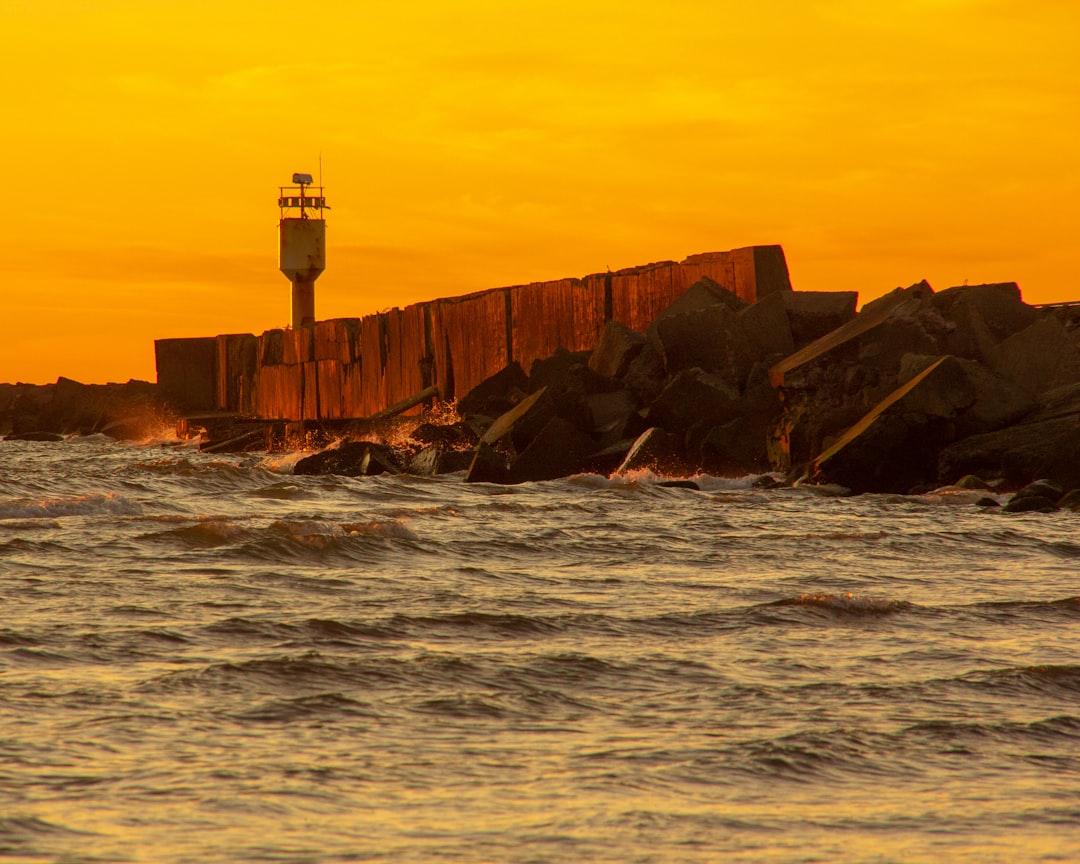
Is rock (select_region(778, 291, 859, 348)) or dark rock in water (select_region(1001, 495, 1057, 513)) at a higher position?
rock (select_region(778, 291, 859, 348))

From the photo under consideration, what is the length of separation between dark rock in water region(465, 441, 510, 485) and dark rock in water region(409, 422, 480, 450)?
3.29m

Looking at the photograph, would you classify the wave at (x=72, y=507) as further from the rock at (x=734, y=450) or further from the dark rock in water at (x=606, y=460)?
the rock at (x=734, y=450)

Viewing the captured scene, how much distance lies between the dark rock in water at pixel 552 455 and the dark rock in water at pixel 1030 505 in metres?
5.82

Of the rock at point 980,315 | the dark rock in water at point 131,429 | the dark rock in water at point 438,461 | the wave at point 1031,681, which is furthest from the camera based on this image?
the dark rock in water at point 131,429

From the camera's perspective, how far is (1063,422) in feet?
45.1

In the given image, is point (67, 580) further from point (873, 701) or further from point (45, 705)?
point (873, 701)

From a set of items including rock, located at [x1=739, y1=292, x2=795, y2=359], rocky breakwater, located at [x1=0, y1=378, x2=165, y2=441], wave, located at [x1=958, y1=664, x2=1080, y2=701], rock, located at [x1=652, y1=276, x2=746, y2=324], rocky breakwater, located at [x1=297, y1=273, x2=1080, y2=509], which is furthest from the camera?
rocky breakwater, located at [x1=0, y1=378, x2=165, y2=441]

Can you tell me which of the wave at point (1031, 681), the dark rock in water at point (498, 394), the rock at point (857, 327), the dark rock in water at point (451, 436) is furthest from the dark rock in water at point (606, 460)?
the wave at point (1031, 681)

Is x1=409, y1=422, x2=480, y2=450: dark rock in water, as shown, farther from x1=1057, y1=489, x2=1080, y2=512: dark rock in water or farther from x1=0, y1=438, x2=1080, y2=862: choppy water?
x1=0, y1=438, x2=1080, y2=862: choppy water

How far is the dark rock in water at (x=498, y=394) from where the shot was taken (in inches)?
851

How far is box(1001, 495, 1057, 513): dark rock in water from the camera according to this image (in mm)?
12461

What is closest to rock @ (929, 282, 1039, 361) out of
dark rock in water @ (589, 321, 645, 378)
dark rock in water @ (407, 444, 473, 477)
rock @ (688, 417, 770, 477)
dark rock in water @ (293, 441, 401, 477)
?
rock @ (688, 417, 770, 477)

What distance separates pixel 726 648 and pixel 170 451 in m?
29.4

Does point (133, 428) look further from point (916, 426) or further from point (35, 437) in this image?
point (916, 426)
